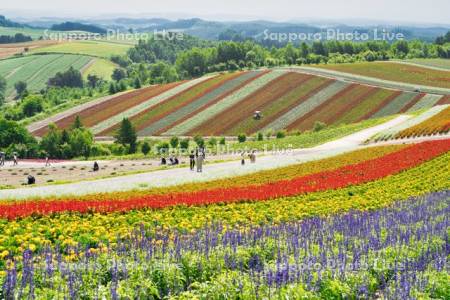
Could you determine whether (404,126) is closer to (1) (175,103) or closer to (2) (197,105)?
(2) (197,105)

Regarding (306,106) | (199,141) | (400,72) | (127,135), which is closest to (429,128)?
(199,141)

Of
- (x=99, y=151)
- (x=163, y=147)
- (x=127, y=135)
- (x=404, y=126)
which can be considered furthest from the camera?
(x=127, y=135)

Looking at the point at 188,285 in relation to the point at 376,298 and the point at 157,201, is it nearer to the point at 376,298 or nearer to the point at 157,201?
the point at 376,298

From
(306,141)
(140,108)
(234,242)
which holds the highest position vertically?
(234,242)

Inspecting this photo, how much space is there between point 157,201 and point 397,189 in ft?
36.9

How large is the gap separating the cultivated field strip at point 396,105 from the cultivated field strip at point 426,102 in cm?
177

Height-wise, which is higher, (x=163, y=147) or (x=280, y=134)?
(x=280, y=134)

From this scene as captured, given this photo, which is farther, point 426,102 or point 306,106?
point 306,106

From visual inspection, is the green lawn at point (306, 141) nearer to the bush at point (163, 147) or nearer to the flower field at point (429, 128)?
the bush at point (163, 147)

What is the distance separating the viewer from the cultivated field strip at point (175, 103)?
105m

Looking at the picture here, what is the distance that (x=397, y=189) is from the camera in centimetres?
3134

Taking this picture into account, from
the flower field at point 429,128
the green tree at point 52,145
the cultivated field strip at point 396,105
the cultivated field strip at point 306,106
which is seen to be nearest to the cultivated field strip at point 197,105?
the cultivated field strip at point 306,106

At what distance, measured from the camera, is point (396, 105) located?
10250cm

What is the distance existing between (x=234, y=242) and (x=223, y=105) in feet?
315
